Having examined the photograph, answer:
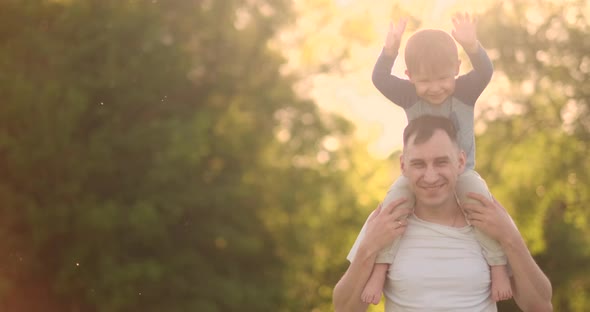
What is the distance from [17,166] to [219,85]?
517 centimetres

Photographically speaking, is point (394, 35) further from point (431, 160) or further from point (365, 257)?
point (365, 257)

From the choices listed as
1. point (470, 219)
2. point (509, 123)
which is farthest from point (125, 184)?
point (470, 219)

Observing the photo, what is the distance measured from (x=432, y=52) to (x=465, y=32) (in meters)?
0.28

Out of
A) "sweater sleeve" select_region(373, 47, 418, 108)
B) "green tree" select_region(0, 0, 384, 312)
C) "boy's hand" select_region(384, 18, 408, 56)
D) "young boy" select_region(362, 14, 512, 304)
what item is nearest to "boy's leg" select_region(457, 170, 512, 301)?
"young boy" select_region(362, 14, 512, 304)

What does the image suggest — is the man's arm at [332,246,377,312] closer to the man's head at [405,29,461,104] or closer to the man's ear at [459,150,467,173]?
the man's ear at [459,150,467,173]

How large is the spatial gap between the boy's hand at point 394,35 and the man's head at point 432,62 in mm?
174

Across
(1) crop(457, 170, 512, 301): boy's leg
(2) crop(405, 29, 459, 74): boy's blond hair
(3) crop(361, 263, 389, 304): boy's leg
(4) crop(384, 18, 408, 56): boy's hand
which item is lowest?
(3) crop(361, 263, 389, 304): boy's leg

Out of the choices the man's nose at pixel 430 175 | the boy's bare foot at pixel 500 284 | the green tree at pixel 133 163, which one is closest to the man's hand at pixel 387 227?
the man's nose at pixel 430 175

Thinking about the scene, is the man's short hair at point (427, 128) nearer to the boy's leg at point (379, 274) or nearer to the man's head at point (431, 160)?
the man's head at point (431, 160)

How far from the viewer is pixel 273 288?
85.0 ft

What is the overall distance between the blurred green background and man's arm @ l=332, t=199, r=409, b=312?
19135mm

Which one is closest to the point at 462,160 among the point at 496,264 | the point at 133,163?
the point at 496,264

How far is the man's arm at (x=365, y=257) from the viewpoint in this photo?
4633 mm

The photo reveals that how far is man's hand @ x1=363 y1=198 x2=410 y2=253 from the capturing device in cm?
460
